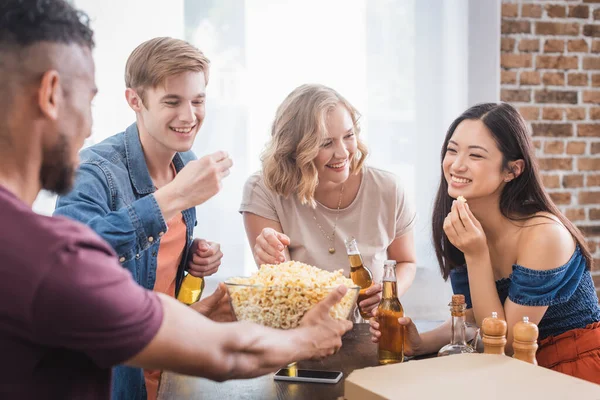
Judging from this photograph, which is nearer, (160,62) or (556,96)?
(160,62)

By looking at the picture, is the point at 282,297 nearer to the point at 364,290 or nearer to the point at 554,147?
the point at 364,290

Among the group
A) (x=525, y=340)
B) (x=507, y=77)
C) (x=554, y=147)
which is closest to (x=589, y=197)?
(x=554, y=147)

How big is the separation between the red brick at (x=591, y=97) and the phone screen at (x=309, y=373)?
8.97ft

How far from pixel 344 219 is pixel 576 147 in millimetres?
1753

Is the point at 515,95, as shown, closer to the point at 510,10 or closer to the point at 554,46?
the point at 554,46

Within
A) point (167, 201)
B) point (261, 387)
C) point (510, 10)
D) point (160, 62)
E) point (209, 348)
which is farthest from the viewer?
point (510, 10)

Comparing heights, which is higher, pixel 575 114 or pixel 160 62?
pixel 160 62

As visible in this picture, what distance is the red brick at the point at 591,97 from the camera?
350cm

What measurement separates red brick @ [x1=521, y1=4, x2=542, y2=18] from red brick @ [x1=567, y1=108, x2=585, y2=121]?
0.52 m

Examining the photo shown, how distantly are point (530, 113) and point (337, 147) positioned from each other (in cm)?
161

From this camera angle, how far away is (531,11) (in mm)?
3426

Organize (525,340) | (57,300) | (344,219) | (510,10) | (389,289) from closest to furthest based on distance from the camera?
(57,300)
(525,340)
(389,289)
(344,219)
(510,10)

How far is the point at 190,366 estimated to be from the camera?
83 centimetres

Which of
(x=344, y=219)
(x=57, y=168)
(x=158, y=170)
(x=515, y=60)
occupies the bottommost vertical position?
(x=344, y=219)
